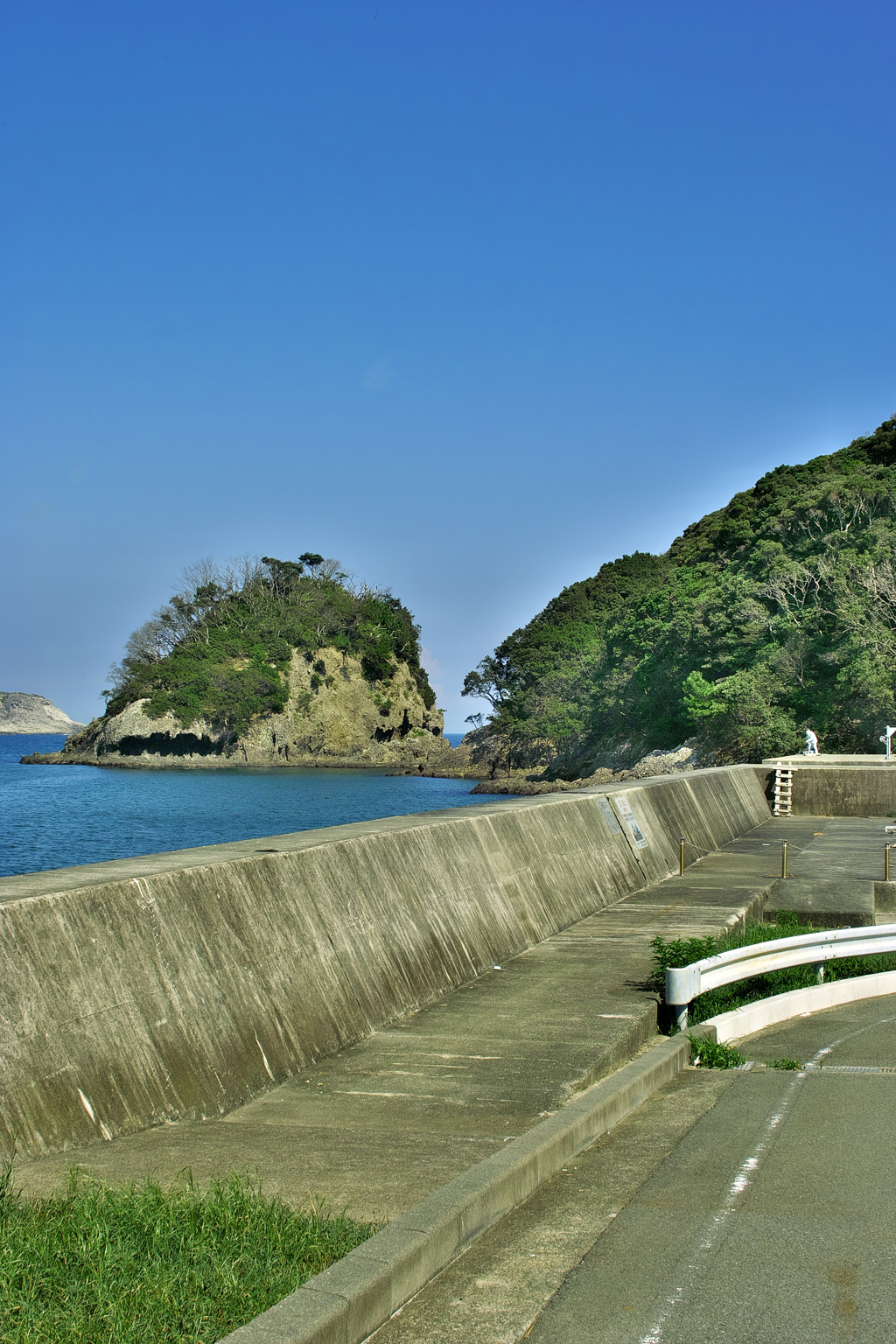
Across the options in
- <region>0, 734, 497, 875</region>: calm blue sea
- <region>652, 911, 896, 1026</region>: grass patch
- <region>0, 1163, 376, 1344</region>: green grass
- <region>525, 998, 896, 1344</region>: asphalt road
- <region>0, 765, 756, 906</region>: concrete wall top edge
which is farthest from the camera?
<region>0, 734, 497, 875</region>: calm blue sea

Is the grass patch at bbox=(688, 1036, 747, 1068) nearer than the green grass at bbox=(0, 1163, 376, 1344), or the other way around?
the green grass at bbox=(0, 1163, 376, 1344)

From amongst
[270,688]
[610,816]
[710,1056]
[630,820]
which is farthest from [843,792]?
[270,688]

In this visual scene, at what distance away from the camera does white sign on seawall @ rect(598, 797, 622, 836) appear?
15789 mm

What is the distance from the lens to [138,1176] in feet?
16.5

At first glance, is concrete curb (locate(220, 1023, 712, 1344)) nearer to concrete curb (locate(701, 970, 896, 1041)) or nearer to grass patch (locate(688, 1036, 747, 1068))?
grass patch (locate(688, 1036, 747, 1068))

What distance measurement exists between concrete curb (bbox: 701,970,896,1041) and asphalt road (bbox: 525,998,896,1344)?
1745mm

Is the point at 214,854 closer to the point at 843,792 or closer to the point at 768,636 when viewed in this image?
the point at 843,792

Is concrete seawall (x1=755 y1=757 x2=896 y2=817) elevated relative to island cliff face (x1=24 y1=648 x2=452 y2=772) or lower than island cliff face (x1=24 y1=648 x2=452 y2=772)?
lower

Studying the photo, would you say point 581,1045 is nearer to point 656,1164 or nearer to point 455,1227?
point 656,1164

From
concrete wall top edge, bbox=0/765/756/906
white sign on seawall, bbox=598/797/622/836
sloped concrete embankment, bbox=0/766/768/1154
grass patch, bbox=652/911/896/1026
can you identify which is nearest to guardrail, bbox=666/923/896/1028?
grass patch, bbox=652/911/896/1026

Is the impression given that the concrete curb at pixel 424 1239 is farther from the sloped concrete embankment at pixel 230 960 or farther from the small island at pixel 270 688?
the small island at pixel 270 688

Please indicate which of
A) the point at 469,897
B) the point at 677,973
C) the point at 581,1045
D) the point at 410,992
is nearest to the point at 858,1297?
the point at 581,1045

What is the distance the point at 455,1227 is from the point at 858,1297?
156 cm

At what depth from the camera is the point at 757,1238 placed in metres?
4.91
